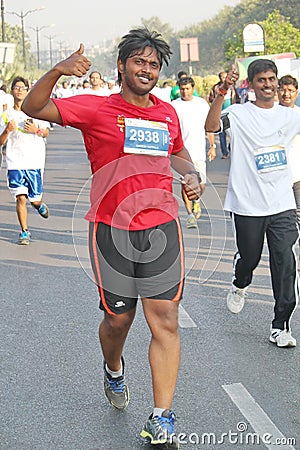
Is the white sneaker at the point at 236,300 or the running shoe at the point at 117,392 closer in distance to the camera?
the running shoe at the point at 117,392

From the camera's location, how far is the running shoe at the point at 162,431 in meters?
4.09

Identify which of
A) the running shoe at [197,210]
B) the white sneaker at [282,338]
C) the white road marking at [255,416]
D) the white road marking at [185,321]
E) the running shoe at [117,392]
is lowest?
the white road marking at [185,321]

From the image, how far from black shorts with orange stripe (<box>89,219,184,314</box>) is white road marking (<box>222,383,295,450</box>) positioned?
2.53ft

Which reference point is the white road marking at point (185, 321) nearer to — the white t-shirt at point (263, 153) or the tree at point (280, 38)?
the white t-shirt at point (263, 153)

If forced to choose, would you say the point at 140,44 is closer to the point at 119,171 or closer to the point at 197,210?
the point at 119,171

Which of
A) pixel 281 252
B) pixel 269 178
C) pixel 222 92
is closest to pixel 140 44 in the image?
pixel 222 92

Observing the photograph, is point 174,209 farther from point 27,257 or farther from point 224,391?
point 27,257

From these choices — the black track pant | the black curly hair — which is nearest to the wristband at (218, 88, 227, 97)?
the black track pant

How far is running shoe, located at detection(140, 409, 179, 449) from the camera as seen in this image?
409cm

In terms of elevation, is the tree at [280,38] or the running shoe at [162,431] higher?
the tree at [280,38]

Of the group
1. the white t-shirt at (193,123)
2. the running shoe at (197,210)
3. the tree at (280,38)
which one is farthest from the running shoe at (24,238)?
the tree at (280,38)

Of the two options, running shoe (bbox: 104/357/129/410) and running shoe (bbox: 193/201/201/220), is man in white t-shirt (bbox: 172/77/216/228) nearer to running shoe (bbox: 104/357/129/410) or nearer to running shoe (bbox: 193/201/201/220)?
running shoe (bbox: 193/201/201/220)

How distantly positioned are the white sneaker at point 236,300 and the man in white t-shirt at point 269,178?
0.61 meters
